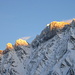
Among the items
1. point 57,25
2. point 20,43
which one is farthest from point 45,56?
point 20,43

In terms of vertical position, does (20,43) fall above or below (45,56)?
above

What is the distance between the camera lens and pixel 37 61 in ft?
267

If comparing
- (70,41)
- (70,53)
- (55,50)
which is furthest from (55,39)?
(70,53)

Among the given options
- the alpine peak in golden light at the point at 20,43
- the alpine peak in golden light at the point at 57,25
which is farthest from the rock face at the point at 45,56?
the alpine peak in golden light at the point at 20,43

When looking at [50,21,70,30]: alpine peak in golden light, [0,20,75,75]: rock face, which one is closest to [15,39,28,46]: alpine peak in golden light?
[0,20,75,75]: rock face

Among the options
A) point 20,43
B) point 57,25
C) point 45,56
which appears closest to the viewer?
point 45,56

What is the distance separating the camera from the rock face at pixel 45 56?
2618 inches

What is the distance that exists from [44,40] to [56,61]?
21679mm

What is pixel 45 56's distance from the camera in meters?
79.2

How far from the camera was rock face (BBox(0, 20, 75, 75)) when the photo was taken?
6650 cm

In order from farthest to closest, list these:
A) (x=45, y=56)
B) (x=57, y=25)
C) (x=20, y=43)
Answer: (x=20, y=43)
(x=57, y=25)
(x=45, y=56)

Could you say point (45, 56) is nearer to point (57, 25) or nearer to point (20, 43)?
point (57, 25)

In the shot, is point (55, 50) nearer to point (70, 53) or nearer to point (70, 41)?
point (70, 41)

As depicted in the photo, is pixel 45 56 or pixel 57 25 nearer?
pixel 45 56
